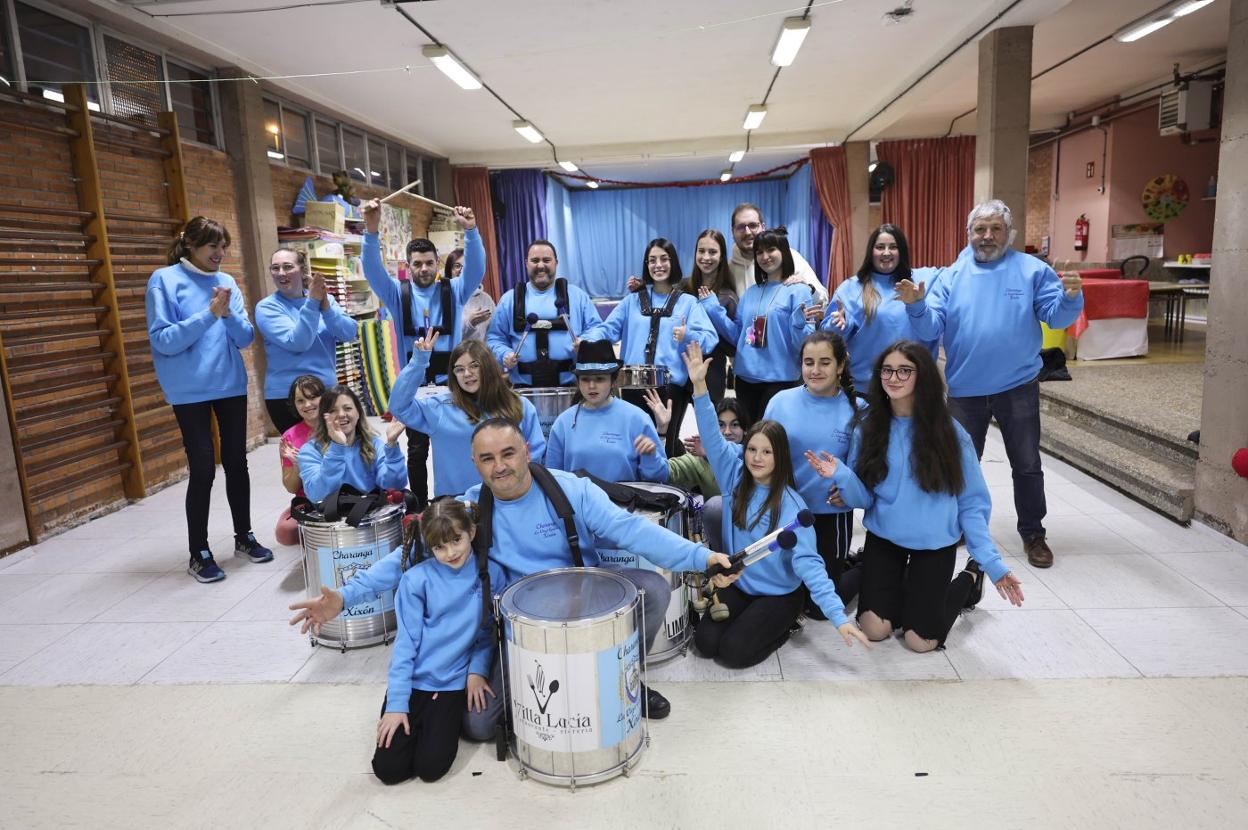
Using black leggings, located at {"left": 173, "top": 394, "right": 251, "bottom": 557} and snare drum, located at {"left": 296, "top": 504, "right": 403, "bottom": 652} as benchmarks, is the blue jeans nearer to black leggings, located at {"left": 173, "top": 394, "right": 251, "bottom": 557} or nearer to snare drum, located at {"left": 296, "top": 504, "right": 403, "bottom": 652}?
snare drum, located at {"left": 296, "top": 504, "right": 403, "bottom": 652}

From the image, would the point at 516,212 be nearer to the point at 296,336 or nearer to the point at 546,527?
the point at 296,336

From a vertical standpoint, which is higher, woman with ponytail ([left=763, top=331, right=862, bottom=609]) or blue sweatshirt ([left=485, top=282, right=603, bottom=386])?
blue sweatshirt ([left=485, top=282, right=603, bottom=386])

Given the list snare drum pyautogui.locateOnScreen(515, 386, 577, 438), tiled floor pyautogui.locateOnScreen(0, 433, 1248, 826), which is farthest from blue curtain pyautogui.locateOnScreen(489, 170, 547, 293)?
tiled floor pyautogui.locateOnScreen(0, 433, 1248, 826)

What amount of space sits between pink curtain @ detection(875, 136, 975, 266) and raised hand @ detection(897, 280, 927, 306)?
875 cm

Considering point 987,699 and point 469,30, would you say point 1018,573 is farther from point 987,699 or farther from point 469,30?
point 469,30

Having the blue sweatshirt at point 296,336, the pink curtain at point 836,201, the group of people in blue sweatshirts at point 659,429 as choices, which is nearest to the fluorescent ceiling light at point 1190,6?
the group of people in blue sweatshirts at point 659,429

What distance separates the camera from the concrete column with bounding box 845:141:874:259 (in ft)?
34.9

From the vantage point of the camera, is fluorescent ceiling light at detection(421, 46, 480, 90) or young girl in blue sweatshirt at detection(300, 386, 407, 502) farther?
fluorescent ceiling light at detection(421, 46, 480, 90)

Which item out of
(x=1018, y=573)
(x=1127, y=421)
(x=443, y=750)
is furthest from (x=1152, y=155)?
(x=443, y=750)

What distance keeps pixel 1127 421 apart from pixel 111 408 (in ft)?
21.7

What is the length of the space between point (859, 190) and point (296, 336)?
897 cm

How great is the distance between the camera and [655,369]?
3777 mm

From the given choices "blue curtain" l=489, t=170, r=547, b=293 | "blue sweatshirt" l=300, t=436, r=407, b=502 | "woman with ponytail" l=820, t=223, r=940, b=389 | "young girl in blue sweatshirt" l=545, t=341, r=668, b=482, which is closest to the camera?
"young girl in blue sweatshirt" l=545, t=341, r=668, b=482

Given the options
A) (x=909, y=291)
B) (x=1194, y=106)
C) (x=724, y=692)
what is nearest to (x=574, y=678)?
(x=724, y=692)
